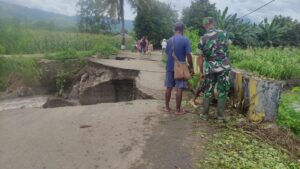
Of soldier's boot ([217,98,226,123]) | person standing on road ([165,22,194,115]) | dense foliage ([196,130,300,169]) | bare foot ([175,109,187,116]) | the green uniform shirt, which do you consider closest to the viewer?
dense foliage ([196,130,300,169])

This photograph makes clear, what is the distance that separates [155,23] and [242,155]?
1550 inches

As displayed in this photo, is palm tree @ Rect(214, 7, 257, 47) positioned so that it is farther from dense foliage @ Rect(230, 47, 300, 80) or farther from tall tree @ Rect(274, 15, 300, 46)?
dense foliage @ Rect(230, 47, 300, 80)

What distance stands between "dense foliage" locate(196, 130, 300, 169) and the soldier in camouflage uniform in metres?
1.02

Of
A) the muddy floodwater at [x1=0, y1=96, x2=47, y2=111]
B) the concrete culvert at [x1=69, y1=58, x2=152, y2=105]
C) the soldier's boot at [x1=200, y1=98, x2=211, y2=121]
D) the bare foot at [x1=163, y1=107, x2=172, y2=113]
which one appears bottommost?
the muddy floodwater at [x1=0, y1=96, x2=47, y2=111]

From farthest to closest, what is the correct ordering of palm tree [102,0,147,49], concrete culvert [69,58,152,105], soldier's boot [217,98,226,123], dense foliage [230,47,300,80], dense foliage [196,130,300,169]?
palm tree [102,0,147,49], concrete culvert [69,58,152,105], dense foliage [230,47,300,80], soldier's boot [217,98,226,123], dense foliage [196,130,300,169]

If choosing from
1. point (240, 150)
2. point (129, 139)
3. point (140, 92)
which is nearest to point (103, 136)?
point (129, 139)

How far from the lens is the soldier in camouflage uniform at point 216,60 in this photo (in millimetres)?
6906

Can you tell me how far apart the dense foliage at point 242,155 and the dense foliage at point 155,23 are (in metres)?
37.6

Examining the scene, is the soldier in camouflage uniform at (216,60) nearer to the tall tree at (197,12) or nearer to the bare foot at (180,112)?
the bare foot at (180,112)

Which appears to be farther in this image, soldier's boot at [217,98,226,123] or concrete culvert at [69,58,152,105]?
concrete culvert at [69,58,152,105]

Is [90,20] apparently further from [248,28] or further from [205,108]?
[205,108]

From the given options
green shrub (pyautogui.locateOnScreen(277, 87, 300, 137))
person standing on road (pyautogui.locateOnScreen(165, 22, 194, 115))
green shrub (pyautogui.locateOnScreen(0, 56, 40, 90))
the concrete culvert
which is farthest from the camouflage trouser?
green shrub (pyautogui.locateOnScreen(0, 56, 40, 90))

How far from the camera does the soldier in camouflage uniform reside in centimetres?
691

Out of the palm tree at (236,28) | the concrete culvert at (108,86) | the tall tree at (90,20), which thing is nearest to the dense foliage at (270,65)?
the concrete culvert at (108,86)
